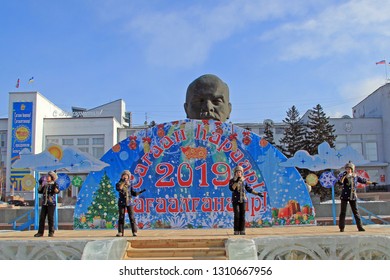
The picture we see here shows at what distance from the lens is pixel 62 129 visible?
4522cm

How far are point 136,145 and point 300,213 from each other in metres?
5.14

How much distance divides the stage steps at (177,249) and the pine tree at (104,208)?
198 inches

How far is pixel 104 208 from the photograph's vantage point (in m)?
12.9

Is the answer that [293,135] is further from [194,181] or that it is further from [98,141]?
[194,181]

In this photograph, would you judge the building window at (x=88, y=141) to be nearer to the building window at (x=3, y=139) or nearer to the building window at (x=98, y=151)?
the building window at (x=98, y=151)

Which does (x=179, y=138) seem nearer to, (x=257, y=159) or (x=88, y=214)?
(x=257, y=159)

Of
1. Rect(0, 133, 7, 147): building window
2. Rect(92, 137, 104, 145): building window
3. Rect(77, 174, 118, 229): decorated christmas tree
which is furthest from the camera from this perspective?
Rect(0, 133, 7, 147): building window

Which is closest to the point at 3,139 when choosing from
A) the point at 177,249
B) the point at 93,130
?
the point at 93,130

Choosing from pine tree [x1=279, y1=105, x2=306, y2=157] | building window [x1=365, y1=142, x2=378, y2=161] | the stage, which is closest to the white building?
building window [x1=365, y1=142, x2=378, y2=161]

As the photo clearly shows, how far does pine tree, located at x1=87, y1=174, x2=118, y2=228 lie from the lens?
41.9 feet

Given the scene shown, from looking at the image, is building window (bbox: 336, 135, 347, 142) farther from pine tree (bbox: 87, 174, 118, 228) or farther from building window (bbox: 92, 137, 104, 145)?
pine tree (bbox: 87, 174, 118, 228)

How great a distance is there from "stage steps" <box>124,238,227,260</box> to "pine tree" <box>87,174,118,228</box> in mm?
5036

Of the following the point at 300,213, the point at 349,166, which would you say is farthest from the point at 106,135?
the point at 349,166

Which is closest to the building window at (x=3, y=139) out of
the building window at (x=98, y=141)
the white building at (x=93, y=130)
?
the white building at (x=93, y=130)
